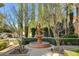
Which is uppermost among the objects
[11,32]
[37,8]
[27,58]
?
[37,8]

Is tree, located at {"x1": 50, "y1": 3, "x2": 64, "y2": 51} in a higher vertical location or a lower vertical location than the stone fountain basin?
higher

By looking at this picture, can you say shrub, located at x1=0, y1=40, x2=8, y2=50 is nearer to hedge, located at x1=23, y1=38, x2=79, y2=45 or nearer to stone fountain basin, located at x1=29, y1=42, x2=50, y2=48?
hedge, located at x1=23, y1=38, x2=79, y2=45

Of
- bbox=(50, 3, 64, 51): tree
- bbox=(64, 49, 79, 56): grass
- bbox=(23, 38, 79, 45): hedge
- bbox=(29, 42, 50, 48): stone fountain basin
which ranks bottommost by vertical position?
bbox=(64, 49, 79, 56): grass

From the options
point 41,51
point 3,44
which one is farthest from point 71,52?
point 3,44

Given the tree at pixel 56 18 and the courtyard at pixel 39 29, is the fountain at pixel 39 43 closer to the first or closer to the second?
Answer: the courtyard at pixel 39 29

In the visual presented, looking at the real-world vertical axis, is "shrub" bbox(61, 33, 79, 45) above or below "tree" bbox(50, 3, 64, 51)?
below

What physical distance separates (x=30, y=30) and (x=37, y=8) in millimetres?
453

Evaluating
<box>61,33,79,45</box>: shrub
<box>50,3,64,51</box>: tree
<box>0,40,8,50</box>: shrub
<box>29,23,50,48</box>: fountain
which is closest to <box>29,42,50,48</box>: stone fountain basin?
<box>29,23,50,48</box>: fountain

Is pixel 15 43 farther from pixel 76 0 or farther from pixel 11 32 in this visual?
pixel 76 0

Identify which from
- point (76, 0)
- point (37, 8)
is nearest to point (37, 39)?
point (37, 8)

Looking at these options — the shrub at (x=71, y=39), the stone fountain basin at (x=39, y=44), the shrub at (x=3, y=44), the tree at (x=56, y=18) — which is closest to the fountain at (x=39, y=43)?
the stone fountain basin at (x=39, y=44)

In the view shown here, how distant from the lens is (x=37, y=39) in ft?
23.8

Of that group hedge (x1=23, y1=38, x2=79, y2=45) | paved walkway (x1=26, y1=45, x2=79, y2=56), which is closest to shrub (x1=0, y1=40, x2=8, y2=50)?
hedge (x1=23, y1=38, x2=79, y2=45)

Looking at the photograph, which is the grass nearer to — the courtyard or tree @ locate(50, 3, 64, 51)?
the courtyard
